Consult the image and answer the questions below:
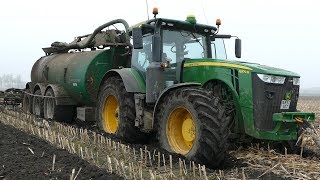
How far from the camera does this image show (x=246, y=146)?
7.10 metres

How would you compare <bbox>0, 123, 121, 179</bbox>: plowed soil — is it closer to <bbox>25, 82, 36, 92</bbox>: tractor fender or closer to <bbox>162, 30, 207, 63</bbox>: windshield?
<bbox>162, 30, 207, 63</bbox>: windshield

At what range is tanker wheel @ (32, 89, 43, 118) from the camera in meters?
12.3

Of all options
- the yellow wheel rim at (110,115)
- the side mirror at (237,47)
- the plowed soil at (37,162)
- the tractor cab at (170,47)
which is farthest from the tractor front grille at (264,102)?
the yellow wheel rim at (110,115)

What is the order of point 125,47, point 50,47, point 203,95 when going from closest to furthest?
point 203,95, point 125,47, point 50,47

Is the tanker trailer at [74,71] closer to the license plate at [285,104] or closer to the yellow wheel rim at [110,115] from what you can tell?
the yellow wheel rim at [110,115]

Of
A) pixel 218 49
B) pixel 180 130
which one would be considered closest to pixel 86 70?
pixel 218 49

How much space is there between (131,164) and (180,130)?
1290 millimetres

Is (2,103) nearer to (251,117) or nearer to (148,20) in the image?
(148,20)

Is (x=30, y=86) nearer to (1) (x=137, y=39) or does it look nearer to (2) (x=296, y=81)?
(1) (x=137, y=39)

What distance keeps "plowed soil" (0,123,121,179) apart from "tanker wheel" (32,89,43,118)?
4.80 m

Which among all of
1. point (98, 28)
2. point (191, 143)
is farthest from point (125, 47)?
point (191, 143)

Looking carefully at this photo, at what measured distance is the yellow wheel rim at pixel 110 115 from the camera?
868 centimetres

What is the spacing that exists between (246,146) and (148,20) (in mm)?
2878

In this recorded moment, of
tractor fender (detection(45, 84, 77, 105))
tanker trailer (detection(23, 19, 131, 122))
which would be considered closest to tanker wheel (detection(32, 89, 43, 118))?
tanker trailer (detection(23, 19, 131, 122))
